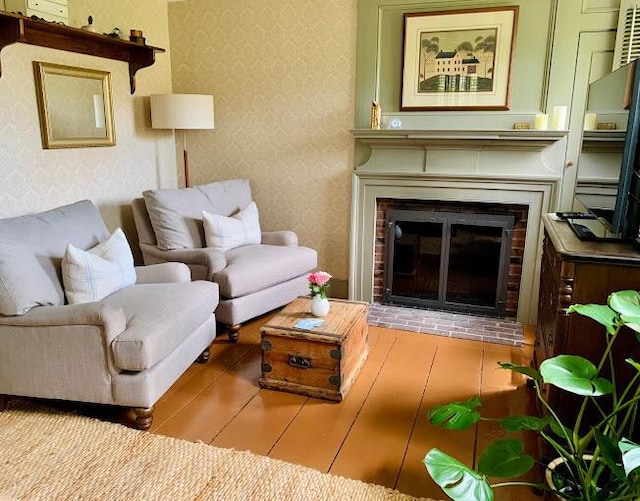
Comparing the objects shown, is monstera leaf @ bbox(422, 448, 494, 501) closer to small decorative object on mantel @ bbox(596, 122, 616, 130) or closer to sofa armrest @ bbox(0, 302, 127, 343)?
sofa armrest @ bbox(0, 302, 127, 343)

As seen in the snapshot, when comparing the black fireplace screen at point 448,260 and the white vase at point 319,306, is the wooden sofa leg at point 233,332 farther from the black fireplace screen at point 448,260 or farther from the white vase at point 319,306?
the black fireplace screen at point 448,260

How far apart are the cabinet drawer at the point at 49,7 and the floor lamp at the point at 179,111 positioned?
34.4 inches

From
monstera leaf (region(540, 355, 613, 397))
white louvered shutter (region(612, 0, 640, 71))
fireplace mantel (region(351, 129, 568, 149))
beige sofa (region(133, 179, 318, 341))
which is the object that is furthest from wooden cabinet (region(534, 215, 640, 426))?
beige sofa (region(133, 179, 318, 341))

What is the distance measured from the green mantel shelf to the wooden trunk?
6.77 feet

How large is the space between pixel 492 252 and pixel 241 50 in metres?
2.56

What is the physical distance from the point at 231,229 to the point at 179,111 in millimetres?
1002

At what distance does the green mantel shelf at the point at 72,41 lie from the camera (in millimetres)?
2611

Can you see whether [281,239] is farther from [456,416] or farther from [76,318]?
[456,416]

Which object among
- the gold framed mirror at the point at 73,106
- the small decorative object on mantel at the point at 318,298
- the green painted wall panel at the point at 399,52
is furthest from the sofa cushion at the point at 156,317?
the green painted wall panel at the point at 399,52

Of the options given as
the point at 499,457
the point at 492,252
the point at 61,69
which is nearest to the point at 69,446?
the point at 499,457

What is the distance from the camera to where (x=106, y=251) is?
2682mm

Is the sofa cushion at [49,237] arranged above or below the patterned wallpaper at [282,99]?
below

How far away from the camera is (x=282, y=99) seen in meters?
4.00

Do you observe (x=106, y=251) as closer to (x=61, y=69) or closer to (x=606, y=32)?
(x=61, y=69)
